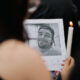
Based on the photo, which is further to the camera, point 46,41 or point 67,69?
point 46,41

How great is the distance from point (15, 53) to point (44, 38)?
54cm

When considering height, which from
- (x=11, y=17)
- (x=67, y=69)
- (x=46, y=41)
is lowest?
(x=67, y=69)

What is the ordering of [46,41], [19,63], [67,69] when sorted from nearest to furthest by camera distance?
1. [19,63]
2. [67,69]
3. [46,41]

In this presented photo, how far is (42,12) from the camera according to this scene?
1449 mm

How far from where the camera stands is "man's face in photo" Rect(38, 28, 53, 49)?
115cm

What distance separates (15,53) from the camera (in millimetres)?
630

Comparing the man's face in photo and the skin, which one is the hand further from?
the skin

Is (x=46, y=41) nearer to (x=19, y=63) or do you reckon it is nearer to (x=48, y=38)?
(x=48, y=38)

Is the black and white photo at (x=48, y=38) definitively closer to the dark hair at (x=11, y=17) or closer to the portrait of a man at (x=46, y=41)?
the portrait of a man at (x=46, y=41)

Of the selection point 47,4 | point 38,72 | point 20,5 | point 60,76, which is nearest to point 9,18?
point 20,5

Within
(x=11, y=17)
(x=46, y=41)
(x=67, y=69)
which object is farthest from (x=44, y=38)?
(x=11, y=17)

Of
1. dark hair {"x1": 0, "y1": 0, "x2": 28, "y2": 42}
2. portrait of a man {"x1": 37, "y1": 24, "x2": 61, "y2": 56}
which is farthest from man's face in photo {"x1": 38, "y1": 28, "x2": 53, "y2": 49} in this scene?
dark hair {"x1": 0, "y1": 0, "x2": 28, "y2": 42}

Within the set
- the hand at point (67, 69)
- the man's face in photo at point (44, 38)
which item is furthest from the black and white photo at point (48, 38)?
the hand at point (67, 69)

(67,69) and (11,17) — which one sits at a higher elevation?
(11,17)
